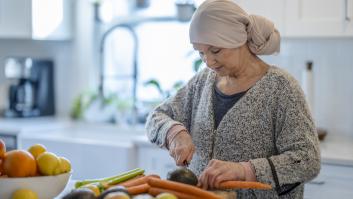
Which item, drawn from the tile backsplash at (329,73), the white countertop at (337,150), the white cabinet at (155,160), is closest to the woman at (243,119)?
the white countertop at (337,150)

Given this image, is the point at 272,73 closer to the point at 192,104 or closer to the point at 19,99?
the point at 192,104

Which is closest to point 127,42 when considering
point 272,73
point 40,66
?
point 40,66

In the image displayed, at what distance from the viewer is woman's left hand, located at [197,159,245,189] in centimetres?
158

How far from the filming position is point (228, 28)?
1.72 m

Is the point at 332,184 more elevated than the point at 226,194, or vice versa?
the point at 226,194

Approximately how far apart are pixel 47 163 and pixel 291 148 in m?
0.68

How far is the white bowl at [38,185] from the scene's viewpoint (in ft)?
5.01

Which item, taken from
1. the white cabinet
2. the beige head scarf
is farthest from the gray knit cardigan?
the white cabinet

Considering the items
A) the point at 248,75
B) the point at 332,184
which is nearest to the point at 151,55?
the point at 332,184

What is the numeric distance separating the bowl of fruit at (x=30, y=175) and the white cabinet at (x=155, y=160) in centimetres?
144

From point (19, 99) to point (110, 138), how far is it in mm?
809

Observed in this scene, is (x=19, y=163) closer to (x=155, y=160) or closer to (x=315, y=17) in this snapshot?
(x=155, y=160)

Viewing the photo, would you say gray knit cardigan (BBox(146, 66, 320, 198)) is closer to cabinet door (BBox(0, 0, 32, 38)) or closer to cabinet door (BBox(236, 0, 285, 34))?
cabinet door (BBox(236, 0, 285, 34))

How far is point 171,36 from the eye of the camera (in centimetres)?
389
